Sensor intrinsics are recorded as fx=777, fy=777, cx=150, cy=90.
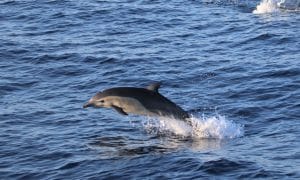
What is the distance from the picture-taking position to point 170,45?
3048cm

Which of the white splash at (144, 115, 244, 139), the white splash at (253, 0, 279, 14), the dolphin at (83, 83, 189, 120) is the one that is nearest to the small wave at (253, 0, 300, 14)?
the white splash at (253, 0, 279, 14)

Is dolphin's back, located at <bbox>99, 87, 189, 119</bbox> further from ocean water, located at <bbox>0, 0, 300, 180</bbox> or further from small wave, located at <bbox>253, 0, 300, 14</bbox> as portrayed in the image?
small wave, located at <bbox>253, 0, 300, 14</bbox>

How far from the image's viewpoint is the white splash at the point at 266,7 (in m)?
34.9

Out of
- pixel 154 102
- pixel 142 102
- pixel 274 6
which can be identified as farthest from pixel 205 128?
pixel 274 6

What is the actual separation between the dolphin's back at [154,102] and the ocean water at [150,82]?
40cm

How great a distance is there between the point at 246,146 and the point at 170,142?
6.83 feet

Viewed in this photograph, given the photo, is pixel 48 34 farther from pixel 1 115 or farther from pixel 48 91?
pixel 1 115

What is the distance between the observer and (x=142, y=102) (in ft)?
68.9

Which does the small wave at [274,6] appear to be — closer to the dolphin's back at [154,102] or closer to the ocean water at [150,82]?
the ocean water at [150,82]

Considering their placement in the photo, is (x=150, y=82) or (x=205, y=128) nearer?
(x=205, y=128)

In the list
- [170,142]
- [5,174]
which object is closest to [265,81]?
[170,142]

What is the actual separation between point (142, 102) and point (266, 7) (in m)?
15.4

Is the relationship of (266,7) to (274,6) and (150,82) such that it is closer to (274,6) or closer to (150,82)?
(274,6)

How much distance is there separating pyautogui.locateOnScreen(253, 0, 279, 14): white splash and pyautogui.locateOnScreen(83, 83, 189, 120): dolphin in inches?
600
